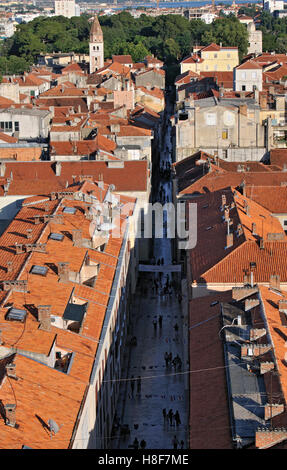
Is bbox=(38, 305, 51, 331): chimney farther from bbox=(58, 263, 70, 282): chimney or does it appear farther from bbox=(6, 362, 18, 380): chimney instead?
bbox=(58, 263, 70, 282): chimney

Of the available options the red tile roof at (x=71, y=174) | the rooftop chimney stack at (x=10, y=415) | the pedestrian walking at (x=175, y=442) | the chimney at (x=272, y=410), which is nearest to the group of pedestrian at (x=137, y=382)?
the pedestrian walking at (x=175, y=442)

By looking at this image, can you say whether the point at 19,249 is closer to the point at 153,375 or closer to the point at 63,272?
the point at 63,272

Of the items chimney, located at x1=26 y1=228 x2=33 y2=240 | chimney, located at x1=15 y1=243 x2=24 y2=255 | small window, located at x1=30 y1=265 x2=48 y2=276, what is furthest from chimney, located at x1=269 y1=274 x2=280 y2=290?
chimney, located at x1=26 y1=228 x2=33 y2=240

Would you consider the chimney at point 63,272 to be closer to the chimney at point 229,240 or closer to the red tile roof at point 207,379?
the red tile roof at point 207,379

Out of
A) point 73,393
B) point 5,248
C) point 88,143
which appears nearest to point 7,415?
point 73,393

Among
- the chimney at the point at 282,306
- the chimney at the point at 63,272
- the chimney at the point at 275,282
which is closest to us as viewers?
the chimney at the point at 282,306
